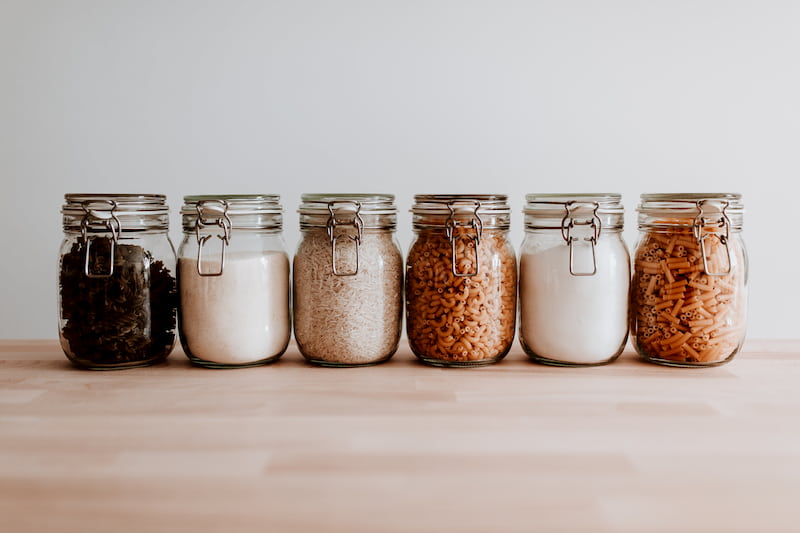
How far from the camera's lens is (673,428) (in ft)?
2.63

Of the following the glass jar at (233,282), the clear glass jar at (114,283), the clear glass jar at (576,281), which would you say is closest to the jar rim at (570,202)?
the clear glass jar at (576,281)

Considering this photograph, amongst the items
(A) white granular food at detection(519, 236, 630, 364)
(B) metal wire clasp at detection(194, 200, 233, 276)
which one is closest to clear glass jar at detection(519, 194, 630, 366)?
(A) white granular food at detection(519, 236, 630, 364)

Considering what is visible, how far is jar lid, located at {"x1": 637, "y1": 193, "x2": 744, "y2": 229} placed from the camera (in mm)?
1058

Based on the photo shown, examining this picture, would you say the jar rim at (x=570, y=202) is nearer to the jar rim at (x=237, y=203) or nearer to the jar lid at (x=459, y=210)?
the jar lid at (x=459, y=210)

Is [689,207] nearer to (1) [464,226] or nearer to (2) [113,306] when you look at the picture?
(1) [464,226]

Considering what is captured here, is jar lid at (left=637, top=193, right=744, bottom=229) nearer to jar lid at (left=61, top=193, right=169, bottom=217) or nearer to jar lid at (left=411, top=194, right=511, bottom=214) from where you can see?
jar lid at (left=411, top=194, right=511, bottom=214)

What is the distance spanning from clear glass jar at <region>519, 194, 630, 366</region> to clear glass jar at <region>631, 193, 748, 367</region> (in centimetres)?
4

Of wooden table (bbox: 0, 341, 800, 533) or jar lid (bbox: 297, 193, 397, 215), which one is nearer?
wooden table (bbox: 0, 341, 800, 533)
